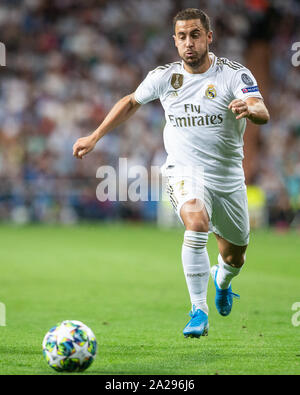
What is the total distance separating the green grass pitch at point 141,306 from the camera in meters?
5.38

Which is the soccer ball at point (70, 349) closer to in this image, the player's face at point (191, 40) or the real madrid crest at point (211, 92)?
the real madrid crest at point (211, 92)

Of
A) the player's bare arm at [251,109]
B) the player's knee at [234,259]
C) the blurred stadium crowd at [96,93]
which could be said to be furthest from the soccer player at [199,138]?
the blurred stadium crowd at [96,93]

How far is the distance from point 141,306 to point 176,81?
2.87 metres

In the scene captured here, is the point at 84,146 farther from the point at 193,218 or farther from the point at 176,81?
the point at 193,218

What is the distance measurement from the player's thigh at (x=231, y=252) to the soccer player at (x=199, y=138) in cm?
26

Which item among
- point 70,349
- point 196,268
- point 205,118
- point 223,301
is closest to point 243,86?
point 205,118

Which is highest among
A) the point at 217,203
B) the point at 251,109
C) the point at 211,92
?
the point at 211,92

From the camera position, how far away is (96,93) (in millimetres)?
24062

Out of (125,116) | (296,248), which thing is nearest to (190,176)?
(125,116)

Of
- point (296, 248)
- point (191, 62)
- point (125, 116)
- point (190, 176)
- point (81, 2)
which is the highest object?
point (81, 2)

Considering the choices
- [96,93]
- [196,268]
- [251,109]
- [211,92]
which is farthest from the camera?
[96,93]

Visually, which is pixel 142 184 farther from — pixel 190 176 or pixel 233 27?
pixel 190 176

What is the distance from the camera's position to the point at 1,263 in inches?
508
